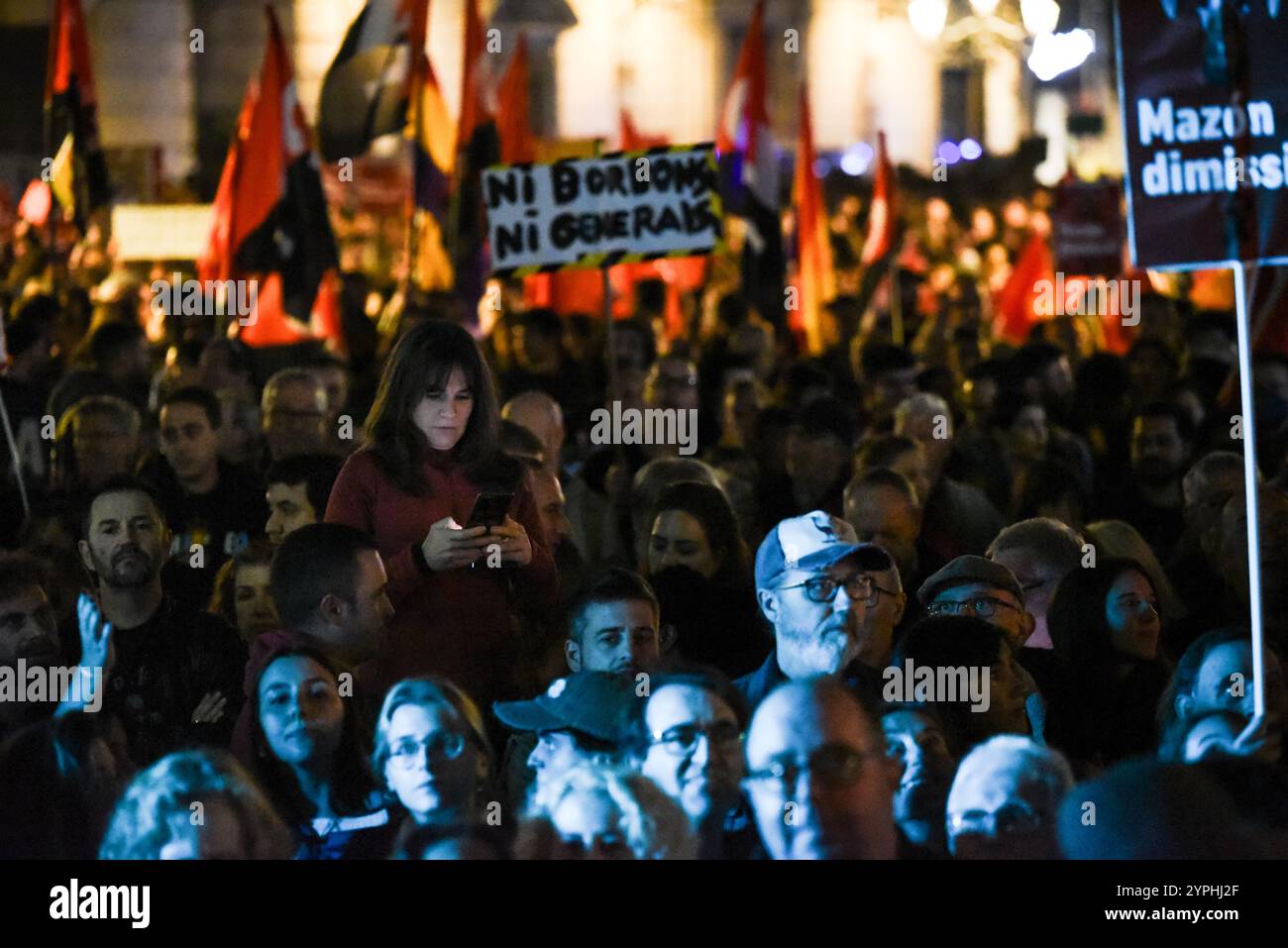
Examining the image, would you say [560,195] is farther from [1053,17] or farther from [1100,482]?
[1053,17]

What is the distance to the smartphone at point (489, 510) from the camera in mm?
5824

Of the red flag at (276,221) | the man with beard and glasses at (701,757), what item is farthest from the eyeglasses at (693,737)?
the red flag at (276,221)

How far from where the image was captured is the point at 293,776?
489cm

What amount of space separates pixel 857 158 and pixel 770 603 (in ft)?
131

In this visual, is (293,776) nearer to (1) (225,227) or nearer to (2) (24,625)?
(2) (24,625)

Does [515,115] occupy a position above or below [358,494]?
above

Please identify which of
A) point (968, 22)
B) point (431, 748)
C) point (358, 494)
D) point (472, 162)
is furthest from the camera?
point (968, 22)

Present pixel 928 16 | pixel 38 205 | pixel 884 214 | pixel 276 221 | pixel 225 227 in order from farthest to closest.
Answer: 1. pixel 928 16
2. pixel 884 214
3. pixel 38 205
4. pixel 225 227
5. pixel 276 221

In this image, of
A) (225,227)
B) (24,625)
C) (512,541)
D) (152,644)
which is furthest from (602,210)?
(24,625)

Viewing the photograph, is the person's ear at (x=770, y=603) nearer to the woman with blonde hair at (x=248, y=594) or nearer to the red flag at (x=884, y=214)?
the woman with blonde hair at (x=248, y=594)

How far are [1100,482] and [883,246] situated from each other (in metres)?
6.52

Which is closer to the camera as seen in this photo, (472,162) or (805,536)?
(805,536)

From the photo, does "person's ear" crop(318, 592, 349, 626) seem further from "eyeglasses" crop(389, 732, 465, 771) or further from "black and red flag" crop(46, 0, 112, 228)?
"black and red flag" crop(46, 0, 112, 228)
